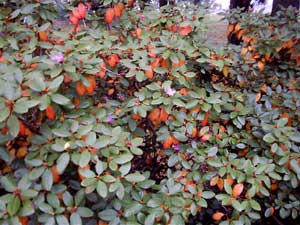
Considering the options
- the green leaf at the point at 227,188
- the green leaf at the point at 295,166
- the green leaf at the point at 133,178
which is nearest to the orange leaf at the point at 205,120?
the green leaf at the point at 227,188

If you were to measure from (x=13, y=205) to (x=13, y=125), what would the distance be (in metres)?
0.25

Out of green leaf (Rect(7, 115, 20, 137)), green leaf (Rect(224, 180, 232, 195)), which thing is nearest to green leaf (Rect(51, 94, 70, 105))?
green leaf (Rect(7, 115, 20, 137))

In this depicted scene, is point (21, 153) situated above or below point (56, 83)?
below

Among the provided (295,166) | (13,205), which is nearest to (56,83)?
(13,205)

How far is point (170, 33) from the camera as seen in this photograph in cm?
196

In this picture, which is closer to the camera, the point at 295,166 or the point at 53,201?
the point at 53,201

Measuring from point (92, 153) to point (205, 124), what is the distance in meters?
0.68

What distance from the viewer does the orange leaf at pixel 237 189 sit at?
1.52 m

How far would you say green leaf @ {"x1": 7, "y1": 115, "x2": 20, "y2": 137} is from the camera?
1131mm

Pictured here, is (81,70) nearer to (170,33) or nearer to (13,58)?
(13,58)

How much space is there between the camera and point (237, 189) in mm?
1521

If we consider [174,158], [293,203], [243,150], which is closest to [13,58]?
[174,158]

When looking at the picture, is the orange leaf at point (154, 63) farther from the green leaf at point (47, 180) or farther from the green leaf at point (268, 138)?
the green leaf at point (47, 180)

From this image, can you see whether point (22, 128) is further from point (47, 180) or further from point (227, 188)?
point (227, 188)
